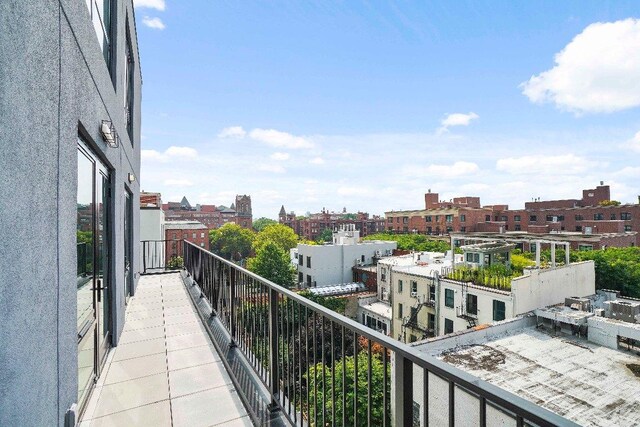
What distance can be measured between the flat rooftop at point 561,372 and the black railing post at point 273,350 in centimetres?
762

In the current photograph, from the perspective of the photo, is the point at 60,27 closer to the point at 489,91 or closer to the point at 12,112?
Answer: the point at 12,112

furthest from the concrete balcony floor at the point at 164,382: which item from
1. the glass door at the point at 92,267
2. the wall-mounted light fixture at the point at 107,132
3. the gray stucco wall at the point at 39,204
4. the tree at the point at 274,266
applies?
the tree at the point at 274,266

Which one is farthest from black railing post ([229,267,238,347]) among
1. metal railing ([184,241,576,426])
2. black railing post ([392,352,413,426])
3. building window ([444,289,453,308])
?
building window ([444,289,453,308])

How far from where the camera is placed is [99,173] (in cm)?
327

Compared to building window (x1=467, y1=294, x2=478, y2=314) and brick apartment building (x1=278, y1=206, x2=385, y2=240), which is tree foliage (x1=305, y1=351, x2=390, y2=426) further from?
brick apartment building (x1=278, y1=206, x2=385, y2=240)

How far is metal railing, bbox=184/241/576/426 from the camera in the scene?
81cm

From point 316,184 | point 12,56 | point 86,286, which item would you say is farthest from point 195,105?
point 316,184

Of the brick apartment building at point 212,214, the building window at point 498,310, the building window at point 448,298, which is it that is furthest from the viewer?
the brick apartment building at point 212,214

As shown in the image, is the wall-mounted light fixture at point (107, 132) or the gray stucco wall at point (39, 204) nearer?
the gray stucco wall at point (39, 204)

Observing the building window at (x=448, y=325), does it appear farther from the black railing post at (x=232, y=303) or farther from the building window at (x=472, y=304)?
the black railing post at (x=232, y=303)

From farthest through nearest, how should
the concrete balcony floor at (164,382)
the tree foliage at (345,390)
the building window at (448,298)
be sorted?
the building window at (448,298)
the concrete balcony floor at (164,382)
the tree foliage at (345,390)

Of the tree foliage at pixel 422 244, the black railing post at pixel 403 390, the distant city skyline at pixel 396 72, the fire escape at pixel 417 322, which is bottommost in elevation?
the fire escape at pixel 417 322

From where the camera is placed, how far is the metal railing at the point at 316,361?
809 mm

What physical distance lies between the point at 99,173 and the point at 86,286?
3.93 feet
